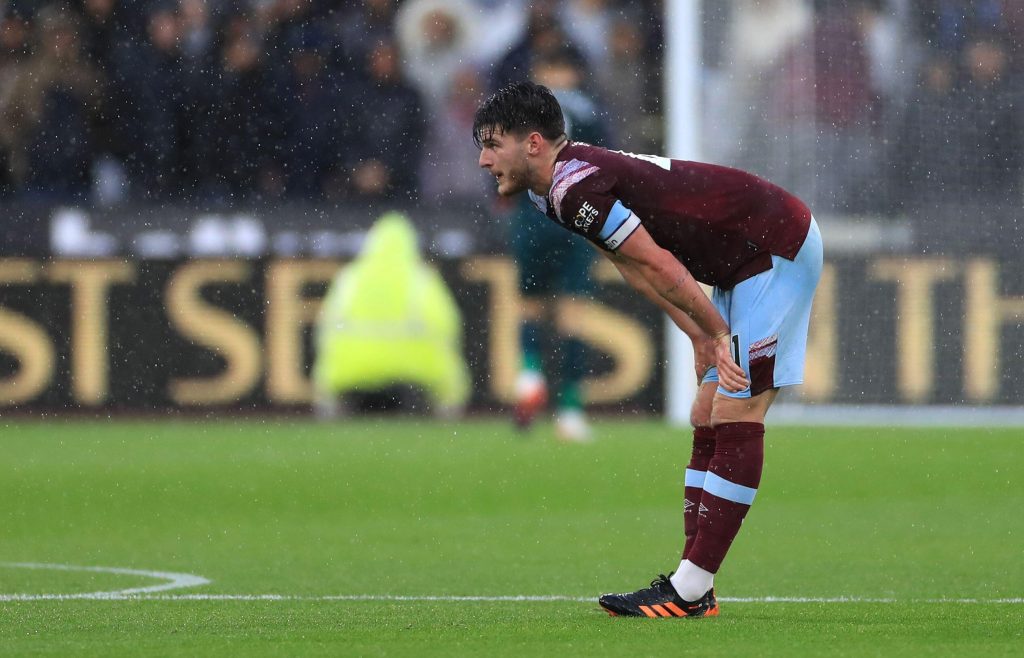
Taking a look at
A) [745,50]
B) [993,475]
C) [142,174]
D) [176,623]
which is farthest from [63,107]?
[176,623]

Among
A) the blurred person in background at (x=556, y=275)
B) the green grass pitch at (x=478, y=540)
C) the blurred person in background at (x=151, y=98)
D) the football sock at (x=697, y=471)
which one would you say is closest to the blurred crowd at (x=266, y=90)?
the blurred person in background at (x=151, y=98)

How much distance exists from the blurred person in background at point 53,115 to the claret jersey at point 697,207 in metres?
10.3

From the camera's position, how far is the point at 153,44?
14.9m

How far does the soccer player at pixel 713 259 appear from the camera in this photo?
5.01 metres

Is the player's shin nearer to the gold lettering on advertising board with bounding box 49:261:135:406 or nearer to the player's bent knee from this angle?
the player's bent knee

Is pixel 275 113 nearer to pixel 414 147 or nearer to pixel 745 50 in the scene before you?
pixel 414 147

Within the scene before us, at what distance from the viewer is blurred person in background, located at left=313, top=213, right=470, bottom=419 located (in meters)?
13.9

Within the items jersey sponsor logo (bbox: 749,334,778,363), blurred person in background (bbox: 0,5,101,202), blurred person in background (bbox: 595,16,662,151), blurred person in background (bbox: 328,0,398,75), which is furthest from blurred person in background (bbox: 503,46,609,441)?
jersey sponsor logo (bbox: 749,334,778,363)

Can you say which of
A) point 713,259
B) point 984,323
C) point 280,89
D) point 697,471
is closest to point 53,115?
point 280,89

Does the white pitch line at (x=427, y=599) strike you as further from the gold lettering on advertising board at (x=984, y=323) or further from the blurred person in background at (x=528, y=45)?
the blurred person in background at (x=528, y=45)

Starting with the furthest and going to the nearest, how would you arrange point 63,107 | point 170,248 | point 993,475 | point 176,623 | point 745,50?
point 63,107 < point 170,248 < point 745,50 < point 993,475 < point 176,623

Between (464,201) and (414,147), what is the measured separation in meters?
1.28

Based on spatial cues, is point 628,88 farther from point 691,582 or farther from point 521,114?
point 691,582

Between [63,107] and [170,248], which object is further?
[63,107]
